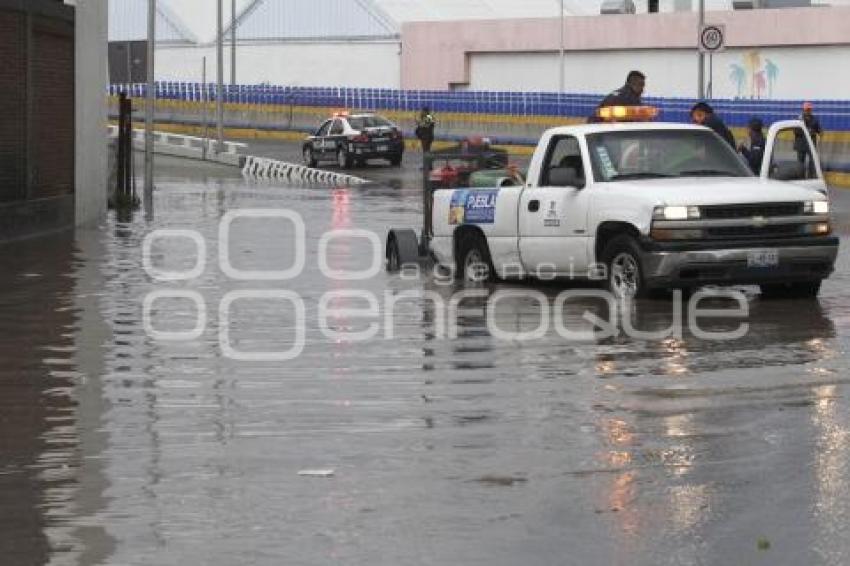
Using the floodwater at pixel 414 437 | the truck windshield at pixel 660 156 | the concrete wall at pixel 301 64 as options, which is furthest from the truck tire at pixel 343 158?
the truck windshield at pixel 660 156

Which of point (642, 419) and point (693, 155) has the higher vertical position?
point (693, 155)

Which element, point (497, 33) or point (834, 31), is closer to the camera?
point (834, 31)

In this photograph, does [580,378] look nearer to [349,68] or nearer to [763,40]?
[763,40]

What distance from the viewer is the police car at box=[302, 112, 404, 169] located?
55562 mm

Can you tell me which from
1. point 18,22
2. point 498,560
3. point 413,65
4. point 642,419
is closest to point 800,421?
point 642,419

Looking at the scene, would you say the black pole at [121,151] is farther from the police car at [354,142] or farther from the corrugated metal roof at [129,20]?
the corrugated metal roof at [129,20]

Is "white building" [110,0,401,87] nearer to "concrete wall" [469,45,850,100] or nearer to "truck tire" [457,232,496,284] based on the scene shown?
"concrete wall" [469,45,850,100]

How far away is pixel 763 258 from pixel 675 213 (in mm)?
852

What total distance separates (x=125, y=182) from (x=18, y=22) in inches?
400

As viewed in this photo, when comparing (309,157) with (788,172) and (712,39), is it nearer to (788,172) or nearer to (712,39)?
(712,39)

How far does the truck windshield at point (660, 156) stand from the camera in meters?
Result: 18.0

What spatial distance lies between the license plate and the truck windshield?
50.3 inches

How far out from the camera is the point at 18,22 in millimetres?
26031

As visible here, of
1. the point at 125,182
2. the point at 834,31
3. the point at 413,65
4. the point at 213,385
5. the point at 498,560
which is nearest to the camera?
the point at 498,560
